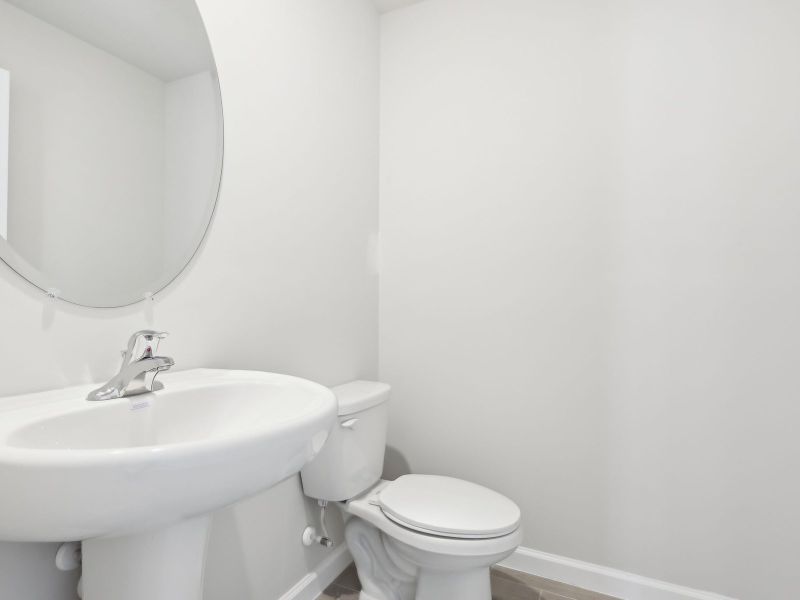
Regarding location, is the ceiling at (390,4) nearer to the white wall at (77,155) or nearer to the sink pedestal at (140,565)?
the white wall at (77,155)

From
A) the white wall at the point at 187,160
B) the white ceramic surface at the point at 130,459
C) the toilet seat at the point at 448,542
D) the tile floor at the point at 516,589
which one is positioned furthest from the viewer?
the tile floor at the point at 516,589

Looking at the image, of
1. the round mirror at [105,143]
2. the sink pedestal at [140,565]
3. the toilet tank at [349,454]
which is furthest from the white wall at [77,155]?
the toilet tank at [349,454]

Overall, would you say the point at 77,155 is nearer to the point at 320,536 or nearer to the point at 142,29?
the point at 142,29

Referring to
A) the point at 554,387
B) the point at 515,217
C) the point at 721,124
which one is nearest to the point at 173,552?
the point at 554,387

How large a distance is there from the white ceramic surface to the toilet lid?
0.62m

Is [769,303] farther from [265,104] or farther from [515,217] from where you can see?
[265,104]

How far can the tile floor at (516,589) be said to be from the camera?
153 centimetres

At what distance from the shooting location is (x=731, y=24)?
4.63 feet

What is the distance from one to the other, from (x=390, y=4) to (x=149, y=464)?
6.72 ft

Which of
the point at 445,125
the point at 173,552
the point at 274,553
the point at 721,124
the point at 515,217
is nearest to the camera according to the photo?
the point at 173,552

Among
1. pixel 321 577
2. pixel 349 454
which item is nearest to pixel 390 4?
pixel 349 454

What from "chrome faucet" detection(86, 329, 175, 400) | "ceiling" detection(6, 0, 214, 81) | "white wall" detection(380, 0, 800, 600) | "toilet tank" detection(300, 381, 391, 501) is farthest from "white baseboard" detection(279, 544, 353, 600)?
"ceiling" detection(6, 0, 214, 81)

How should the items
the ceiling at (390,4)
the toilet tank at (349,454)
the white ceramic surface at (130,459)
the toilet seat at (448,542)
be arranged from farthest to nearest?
the ceiling at (390,4), the toilet tank at (349,454), the toilet seat at (448,542), the white ceramic surface at (130,459)

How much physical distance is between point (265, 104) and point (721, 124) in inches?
57.0
